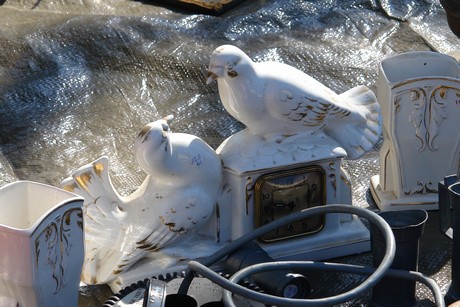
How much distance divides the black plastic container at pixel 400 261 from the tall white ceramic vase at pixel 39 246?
31.1 inches

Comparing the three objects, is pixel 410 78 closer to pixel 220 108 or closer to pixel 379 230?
pixel 379 230

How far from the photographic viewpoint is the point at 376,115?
303 cm

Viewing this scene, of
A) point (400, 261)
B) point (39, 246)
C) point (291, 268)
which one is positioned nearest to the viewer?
point (39, 246)

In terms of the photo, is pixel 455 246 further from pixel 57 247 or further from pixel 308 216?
pixel 57 247

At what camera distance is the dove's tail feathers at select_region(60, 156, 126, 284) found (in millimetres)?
2807

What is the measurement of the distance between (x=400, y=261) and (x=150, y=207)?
726 mm

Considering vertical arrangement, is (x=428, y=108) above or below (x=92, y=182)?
above

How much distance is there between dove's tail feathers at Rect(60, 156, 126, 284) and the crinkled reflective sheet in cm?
56

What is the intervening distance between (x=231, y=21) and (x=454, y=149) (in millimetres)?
1671

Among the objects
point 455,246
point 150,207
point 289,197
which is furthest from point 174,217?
point 455,246

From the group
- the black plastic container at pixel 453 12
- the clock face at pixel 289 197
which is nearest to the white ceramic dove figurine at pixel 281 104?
the clock face at pixel 289 197

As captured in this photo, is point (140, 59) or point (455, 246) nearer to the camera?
point (455, 246)

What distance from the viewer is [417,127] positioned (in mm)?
3158

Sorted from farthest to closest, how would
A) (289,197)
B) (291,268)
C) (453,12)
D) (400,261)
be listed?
(453,12) → (289,197) → (400,261) → (291,268)
